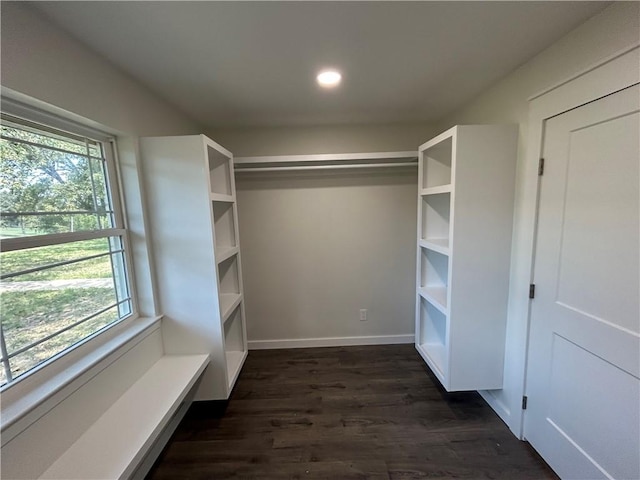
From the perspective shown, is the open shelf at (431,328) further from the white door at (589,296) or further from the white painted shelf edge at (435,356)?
the white door at (589,296)

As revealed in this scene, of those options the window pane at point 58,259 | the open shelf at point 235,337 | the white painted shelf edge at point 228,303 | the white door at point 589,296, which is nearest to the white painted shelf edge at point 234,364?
the open shelf at point 235,337

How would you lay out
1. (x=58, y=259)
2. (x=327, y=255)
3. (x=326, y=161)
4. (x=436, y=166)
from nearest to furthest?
(x=58, y=259), (x=436, y=166), (x=326, y=161), (x=327, y=255)

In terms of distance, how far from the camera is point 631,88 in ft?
3.49

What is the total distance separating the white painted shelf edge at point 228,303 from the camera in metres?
1.91

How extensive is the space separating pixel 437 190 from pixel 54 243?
7.52 ft

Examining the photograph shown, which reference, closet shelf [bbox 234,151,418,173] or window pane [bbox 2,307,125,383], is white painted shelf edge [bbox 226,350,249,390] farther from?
closet shelf [bbox 234,151,418,173]

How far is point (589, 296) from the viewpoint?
1.26 m

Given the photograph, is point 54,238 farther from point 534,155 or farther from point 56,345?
point 534,155

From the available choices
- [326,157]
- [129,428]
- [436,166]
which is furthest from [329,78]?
[129,428]

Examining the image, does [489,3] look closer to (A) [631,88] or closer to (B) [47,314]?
(A) [631,88]

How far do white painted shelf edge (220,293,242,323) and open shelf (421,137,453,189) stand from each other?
1906 mm

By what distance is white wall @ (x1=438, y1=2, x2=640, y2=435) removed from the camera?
3.60ft

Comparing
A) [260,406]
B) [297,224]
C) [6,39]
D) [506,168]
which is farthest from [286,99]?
[260,406]

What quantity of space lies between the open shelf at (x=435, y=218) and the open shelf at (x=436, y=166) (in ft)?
0.47
